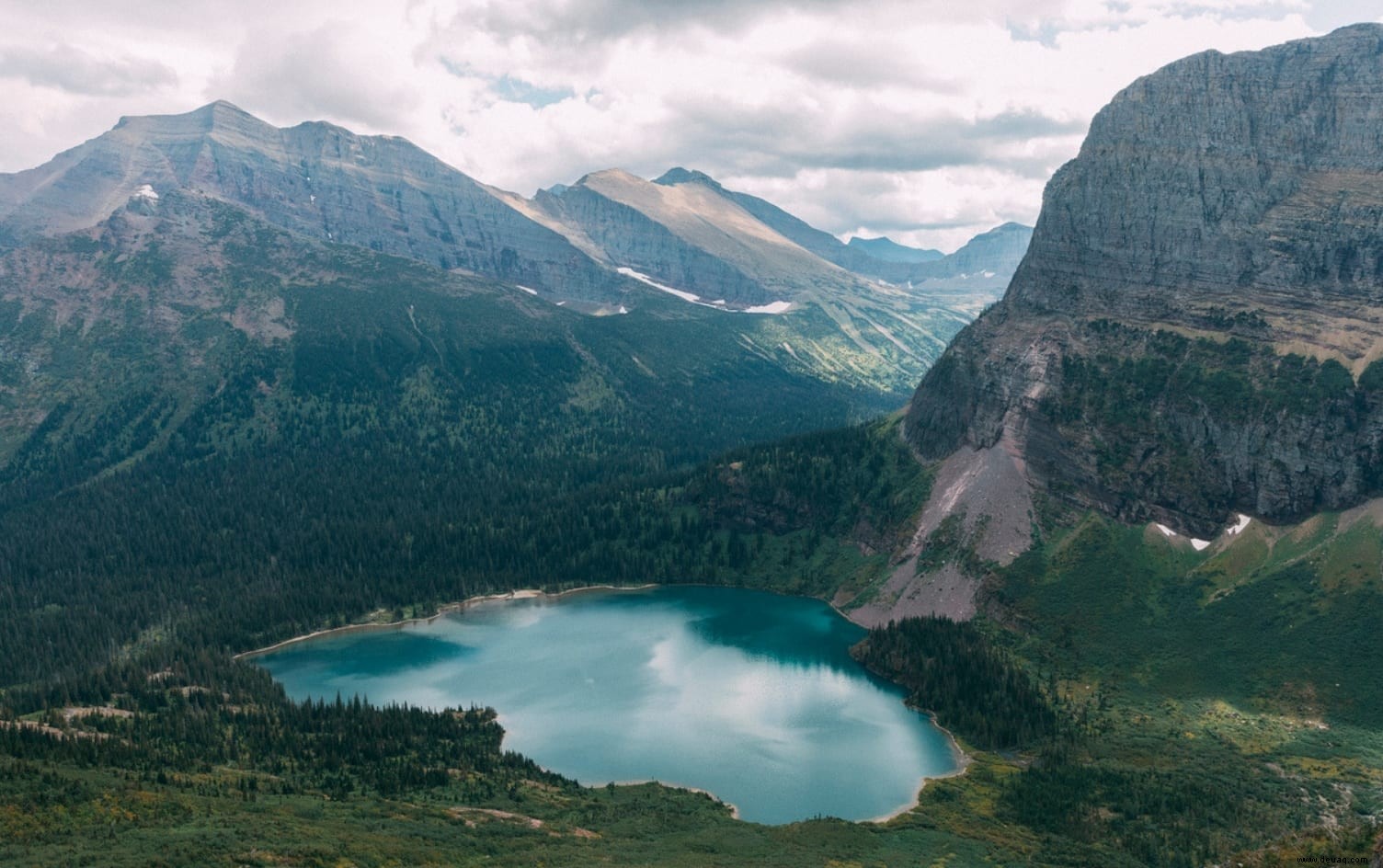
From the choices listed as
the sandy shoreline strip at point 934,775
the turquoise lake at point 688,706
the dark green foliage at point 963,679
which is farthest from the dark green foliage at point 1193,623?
the turquoise lake at point 688,706

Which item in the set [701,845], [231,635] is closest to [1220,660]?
[701,845]

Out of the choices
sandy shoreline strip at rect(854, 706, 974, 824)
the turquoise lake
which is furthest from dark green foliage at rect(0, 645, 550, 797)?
sandy shoreline strip at rect(854, 706, 974, 824)

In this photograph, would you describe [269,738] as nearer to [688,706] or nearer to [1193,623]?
[688,706]

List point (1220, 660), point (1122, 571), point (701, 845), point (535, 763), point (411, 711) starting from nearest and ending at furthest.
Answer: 1. point (701, 845)
2. point (535, 763)
3. point (411, 711)
4. point (1220, 660)
5. point (1122, 571)

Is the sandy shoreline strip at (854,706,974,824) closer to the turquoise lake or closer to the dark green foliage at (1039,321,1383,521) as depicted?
the turquoise lake

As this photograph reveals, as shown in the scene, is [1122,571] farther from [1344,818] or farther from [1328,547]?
[1344,818]

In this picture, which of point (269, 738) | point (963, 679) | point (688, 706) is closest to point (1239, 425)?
point (963, 679)
